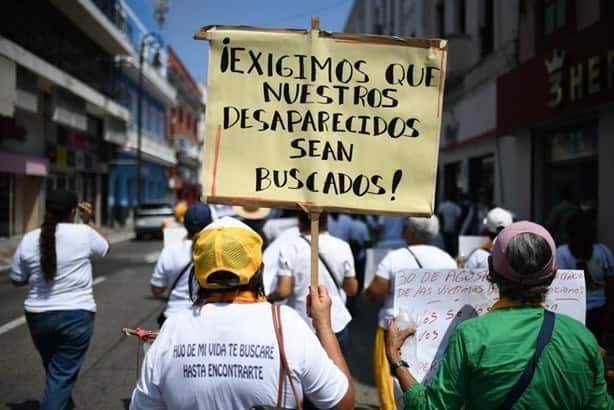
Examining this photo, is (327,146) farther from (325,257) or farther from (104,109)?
(104,109)

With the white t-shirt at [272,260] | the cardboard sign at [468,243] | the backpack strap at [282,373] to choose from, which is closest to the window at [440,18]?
the cardboard sign at [468,243]

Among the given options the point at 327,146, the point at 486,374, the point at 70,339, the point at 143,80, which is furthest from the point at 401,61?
the point at 143,80

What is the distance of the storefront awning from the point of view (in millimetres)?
17812

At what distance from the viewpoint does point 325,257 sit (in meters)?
4.02

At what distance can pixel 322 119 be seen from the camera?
2646mm

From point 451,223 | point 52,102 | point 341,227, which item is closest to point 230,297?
point 341,227

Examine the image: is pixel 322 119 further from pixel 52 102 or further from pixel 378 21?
pixel 378 21

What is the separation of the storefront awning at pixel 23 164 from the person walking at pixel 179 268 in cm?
1591

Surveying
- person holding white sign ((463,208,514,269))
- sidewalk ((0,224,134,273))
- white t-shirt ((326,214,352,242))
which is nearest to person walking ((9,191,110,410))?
person holding white sign ((463,208,514,269))

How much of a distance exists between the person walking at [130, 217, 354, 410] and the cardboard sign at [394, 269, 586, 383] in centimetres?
76

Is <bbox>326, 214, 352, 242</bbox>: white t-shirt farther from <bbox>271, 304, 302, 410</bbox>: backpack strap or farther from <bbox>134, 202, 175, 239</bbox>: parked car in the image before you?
<bbox>134, 202, 175, 239</bbox>: parked car

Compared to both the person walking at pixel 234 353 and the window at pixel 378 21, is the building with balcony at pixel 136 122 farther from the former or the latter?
the person walking at pixel 234 353

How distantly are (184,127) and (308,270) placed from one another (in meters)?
44.4

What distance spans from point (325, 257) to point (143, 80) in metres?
30.1
